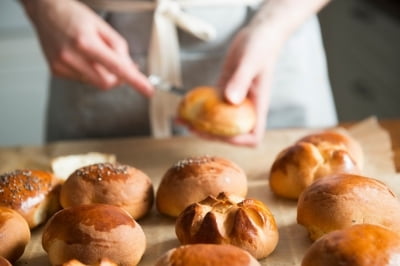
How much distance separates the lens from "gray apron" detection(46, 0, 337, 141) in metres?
1.69

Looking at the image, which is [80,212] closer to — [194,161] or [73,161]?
[194,161]

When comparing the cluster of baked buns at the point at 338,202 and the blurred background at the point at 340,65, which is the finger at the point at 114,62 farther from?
the blurred background at the point at 340,65

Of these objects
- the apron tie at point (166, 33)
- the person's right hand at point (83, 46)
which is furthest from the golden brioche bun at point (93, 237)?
the apron tie at point (166, 33)

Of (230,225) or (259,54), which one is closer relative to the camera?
(230,225)

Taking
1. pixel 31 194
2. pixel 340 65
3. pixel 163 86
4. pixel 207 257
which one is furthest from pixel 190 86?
pixel 340 65

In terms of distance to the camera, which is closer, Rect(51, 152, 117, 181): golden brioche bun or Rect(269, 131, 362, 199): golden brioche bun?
Rect(269, 131, 362, 199): golden brioche bun

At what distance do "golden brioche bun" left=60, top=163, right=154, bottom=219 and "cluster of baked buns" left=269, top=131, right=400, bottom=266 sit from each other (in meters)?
0.25

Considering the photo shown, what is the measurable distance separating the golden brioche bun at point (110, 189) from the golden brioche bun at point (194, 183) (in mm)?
35

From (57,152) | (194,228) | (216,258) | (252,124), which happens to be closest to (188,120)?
(252,124)

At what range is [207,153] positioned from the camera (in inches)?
62.9

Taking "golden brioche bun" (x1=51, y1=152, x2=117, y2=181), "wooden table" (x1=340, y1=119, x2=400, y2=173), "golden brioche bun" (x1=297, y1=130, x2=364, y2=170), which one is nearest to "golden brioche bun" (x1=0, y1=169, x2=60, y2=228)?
"golden brioche bun" (x1=51, y1=152, x2=117, y2=181)

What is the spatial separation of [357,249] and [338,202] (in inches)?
7.5

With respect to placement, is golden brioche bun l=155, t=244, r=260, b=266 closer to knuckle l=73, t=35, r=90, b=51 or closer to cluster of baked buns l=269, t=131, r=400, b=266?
cluster of baked buns l=269, t=131, r=400, b=266

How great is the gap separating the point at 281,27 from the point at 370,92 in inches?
82.6
